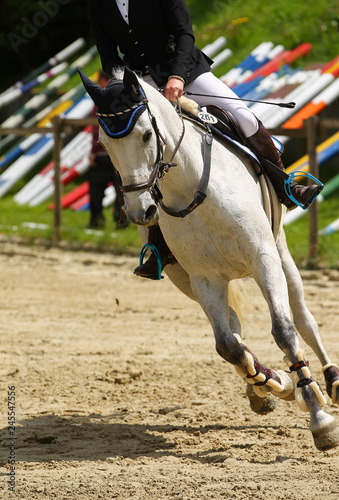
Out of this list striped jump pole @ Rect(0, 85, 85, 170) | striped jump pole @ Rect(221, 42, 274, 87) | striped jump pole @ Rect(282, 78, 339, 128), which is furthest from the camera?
striped jump pole @ Rect(0, 85, 85, 170)

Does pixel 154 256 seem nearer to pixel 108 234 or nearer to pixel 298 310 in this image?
pixel 298 310

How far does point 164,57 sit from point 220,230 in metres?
1.19

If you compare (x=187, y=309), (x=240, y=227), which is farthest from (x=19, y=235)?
(x=240, y=227)

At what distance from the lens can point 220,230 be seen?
4129 mm

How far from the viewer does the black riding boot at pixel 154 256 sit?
15.4 feet

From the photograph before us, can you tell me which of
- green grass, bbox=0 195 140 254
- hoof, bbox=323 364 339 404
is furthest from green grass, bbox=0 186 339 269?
hoof, bbox=323 364 339 404

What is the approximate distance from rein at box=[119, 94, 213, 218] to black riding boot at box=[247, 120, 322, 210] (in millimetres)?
444

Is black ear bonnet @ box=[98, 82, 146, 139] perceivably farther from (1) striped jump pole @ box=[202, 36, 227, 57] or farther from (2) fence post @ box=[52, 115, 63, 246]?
(1) striped jump pole @ box=[202, 36, 227, 57]

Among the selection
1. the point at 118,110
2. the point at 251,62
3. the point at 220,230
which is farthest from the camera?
the point at 251,62

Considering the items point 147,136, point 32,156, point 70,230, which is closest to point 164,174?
point 147,136

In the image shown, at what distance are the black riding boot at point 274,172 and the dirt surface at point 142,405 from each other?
4.52ft

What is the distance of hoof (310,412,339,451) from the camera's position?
397 cm
